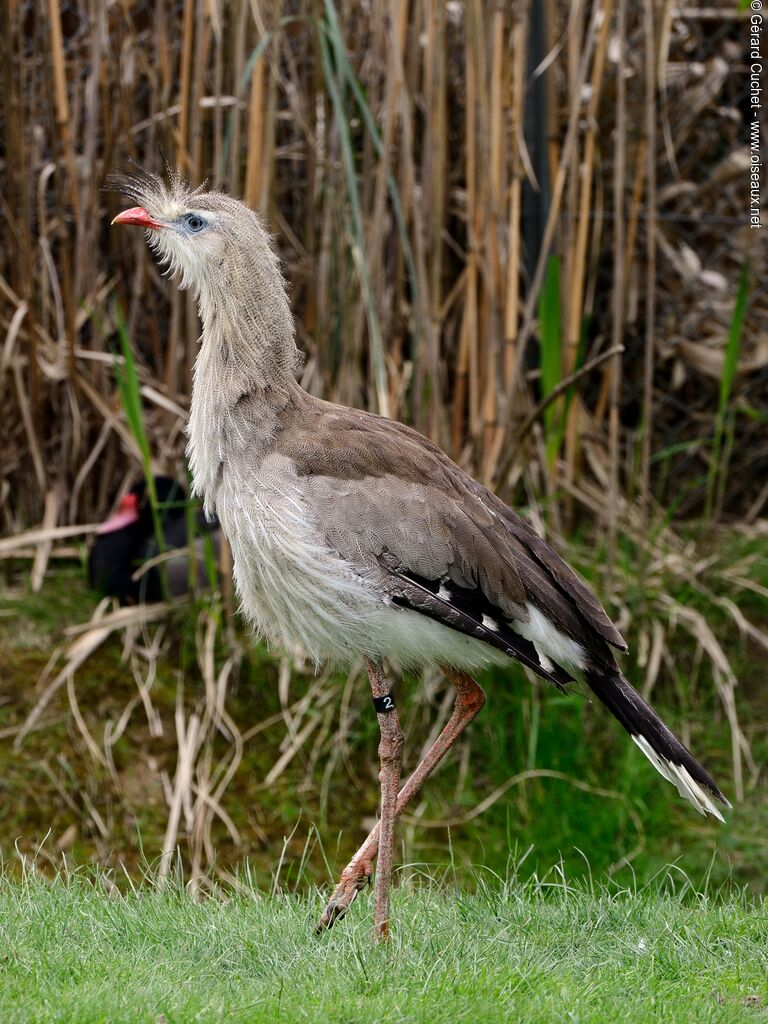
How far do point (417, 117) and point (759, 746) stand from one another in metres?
2.60

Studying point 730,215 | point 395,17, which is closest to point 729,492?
point 730,215

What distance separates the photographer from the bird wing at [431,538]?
9.50 feet

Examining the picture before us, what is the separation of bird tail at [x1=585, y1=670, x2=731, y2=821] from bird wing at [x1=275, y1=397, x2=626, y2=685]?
118 millimetres

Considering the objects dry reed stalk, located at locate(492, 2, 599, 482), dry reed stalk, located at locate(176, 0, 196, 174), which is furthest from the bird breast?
dry reed stalk, located at locate(176, 0, 196, 174)

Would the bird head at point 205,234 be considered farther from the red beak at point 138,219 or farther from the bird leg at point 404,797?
the bird leg at point 404,797

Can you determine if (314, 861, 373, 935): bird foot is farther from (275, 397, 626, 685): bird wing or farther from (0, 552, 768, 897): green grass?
(0, 552, 768, 897): green grass

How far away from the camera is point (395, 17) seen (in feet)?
13.7

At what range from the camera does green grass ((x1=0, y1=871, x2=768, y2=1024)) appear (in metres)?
2.20

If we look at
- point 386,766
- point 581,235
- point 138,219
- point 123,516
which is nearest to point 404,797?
point 386,766

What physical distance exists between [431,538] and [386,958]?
35.4 inches

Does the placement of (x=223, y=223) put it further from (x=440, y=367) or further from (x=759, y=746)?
(x=759, y=746)

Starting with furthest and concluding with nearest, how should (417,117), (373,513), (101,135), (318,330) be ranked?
1. (101,135)
2. (417,117)
3. (318,330)
4. (373,513)

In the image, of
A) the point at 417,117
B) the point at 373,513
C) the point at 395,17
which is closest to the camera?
the point at 373,513

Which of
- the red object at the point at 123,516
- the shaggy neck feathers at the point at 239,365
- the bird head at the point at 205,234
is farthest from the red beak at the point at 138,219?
the red object at the point at 123,516
